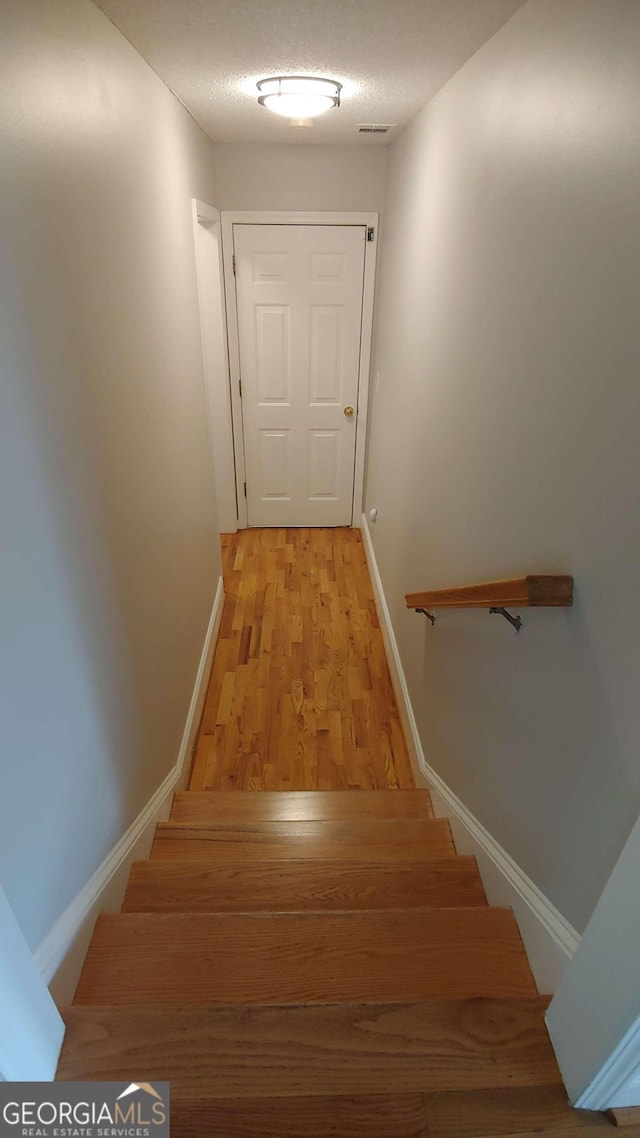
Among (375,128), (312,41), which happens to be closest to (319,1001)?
(312,41)

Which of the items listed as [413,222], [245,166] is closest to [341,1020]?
[413,222]

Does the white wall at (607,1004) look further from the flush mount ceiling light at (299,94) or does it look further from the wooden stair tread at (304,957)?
the flush mount ceiling light at (299,94)

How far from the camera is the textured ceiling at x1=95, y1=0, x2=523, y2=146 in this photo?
1.36 m

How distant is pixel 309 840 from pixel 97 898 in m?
0.73

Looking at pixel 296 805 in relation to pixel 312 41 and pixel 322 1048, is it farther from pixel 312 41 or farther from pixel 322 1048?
pixel 312 41

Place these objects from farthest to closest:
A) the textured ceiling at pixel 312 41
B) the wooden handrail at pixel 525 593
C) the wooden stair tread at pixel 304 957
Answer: the textured ceiling at pixel 312 41 → the wooden stair tread at pixel 304 957 → the wooden handrail at pixel 525 593

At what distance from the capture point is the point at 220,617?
342 cm

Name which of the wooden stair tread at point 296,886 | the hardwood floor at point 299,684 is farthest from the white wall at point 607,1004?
the hardwood floor at point 299,684

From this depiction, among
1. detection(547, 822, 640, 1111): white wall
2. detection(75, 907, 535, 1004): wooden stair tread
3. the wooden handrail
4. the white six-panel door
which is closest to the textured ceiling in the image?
the white six-panel door

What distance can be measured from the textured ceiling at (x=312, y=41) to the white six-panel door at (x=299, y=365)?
46.9 inches

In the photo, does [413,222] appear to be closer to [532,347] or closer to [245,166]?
[245,166]

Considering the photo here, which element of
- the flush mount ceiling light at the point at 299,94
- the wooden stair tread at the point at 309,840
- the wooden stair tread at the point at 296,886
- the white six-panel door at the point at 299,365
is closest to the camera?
the wooden stair tread at the point at 296,886

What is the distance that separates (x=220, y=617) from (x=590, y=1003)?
9.10ft

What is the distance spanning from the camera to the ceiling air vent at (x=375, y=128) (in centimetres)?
264
